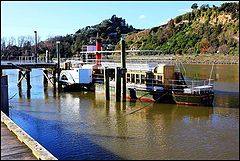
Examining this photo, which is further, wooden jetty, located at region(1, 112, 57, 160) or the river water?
the river water

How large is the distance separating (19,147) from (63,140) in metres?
4.32

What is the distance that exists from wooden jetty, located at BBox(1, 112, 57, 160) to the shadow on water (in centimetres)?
200

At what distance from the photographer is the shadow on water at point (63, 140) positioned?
380 inches

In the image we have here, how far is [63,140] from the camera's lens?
1131cm

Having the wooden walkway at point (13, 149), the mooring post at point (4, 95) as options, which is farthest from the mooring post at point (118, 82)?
the wooden walkway at point (13, 149)

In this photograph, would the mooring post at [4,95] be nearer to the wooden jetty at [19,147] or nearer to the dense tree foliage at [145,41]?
the wooden jetty at [19,147]

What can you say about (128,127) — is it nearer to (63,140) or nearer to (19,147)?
(63,140)

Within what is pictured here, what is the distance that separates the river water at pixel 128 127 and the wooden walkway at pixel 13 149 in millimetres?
2243

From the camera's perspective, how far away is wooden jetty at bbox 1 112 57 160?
6.33 meters

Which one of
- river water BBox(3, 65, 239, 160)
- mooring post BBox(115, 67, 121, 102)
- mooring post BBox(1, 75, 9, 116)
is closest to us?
river water BBox(3, 65, 239, 160)

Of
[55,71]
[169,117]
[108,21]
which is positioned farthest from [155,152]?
[108,21]

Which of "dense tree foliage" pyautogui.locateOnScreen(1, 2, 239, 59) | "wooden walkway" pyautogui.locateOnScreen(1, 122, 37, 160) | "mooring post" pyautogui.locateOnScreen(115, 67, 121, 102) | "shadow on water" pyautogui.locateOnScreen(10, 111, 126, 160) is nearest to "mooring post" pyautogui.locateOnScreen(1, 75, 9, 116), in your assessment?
"shadow on water" pyautogui.locateOnScreen(10, 111, 126, 160)

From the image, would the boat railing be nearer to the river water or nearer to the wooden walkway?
the river water

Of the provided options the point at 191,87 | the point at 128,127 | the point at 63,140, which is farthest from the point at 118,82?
the point at 63,140
